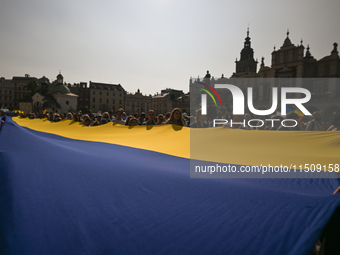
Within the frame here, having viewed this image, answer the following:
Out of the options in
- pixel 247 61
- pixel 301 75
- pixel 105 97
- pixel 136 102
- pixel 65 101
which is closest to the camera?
pixel 301 75

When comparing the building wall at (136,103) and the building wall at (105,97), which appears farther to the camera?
the building wall at (136,103)

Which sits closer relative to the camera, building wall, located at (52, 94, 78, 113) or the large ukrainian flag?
the large ukrainian flag

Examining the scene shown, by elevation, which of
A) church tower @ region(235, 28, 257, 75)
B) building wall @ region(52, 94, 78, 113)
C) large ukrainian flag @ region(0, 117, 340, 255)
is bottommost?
large ukrainian flag @ region(0, 117, 340, 255)

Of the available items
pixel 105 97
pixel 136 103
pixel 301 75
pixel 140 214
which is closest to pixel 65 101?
pixel 105 97

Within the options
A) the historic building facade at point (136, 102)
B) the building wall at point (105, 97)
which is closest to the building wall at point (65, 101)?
the building wall at point (105, 97)

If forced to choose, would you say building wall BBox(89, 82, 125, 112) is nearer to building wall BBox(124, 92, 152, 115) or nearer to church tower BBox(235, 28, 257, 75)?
building wall BBox(124, 92, 152, 115)

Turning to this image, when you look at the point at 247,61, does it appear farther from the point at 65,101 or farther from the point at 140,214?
the point at 140,214

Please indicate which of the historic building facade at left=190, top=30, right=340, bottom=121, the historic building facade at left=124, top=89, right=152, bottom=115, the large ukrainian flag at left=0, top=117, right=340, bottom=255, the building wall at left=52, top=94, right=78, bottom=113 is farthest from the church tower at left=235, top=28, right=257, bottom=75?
the large ukrainian flag at left=0, top=117, right=340, bottom=255

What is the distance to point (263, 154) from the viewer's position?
364 cm

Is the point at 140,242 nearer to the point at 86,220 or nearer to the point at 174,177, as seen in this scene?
the point at 86,220

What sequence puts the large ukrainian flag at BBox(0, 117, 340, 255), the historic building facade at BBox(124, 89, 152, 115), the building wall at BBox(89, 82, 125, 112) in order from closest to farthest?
the large ukrainian flag at BBox(0, 117, 340, 255) → the building wall at BBox(89, 82, 125, 112) → the historic building facade at BBox(124, 89, 152, 115)

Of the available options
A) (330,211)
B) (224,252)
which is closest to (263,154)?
(330,211)

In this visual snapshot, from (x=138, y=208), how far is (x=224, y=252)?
568 mm

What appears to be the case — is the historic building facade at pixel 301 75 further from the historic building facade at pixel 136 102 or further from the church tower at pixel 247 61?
the historic building facade at pixel 136 102
